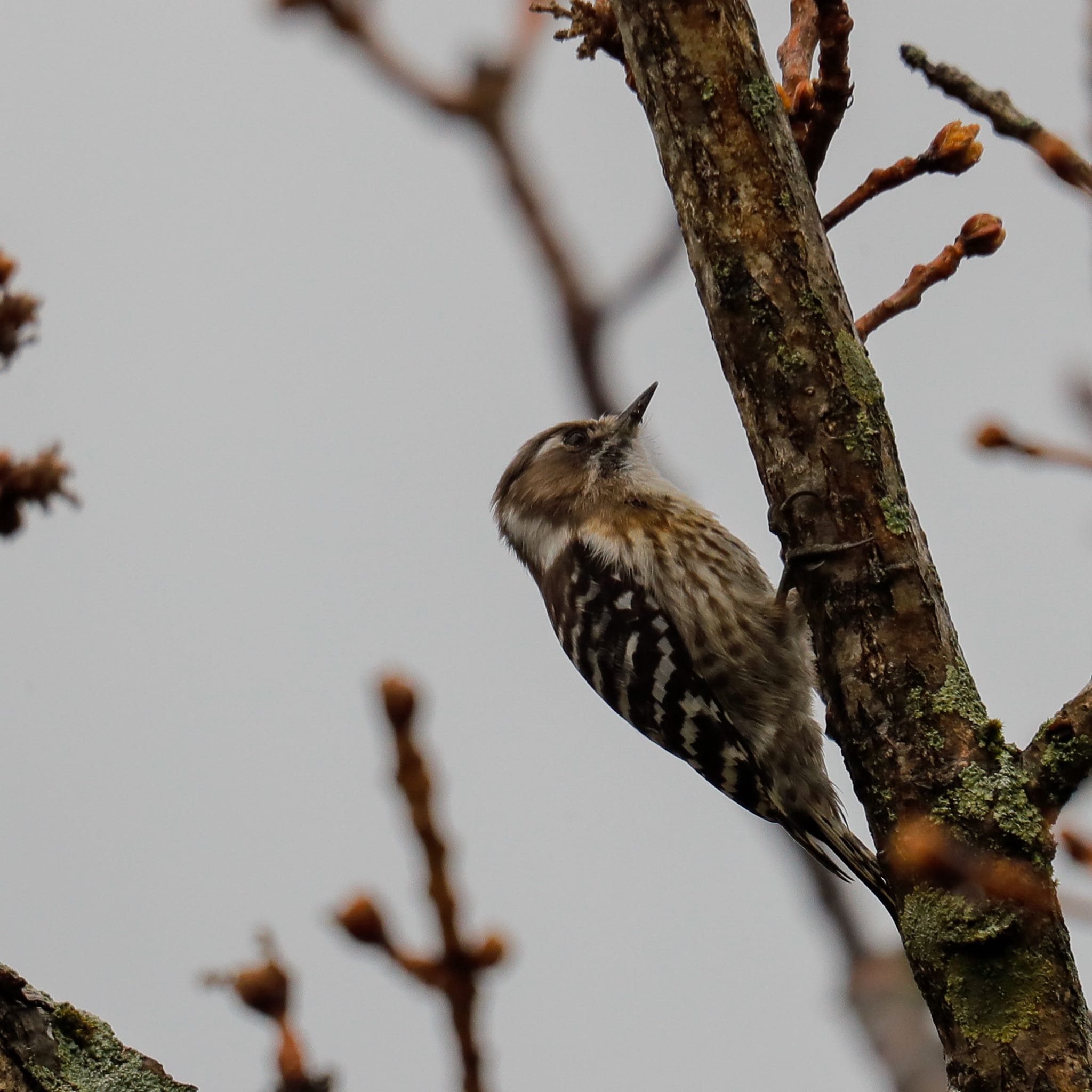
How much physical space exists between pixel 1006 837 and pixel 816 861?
110 inches

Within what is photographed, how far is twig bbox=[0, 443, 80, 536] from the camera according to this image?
2600 mm

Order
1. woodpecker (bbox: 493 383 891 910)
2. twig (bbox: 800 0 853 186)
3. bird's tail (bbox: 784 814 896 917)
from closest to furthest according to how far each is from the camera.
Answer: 1. twig (bbox: 800 0 853 186)
2. bird's tail (bbox: 784 814 896 917)
3. woodpecker (bbox: 493 383 891 910)

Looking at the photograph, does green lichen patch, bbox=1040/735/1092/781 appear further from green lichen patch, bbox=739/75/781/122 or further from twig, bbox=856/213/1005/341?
green lichen patch, bbox=739/75/781/122

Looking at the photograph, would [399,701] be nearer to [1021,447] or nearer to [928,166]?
[1021,447]

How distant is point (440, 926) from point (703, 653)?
4567 millimetres

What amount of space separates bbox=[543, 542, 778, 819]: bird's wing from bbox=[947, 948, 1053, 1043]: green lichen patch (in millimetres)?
2813

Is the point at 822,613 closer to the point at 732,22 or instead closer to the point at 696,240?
the point at 696,240

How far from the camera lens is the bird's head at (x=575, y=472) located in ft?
20.8

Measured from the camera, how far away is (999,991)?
107 inches

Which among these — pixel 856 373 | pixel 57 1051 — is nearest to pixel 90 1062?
pixel 57 1051

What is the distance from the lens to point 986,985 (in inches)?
108

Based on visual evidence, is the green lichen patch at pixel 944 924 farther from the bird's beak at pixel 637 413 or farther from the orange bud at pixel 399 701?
the bird's beak at pixel 637 413

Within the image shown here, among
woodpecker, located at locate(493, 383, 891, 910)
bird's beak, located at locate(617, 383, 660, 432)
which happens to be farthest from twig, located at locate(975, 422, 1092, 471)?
bird's beak, located at locate(617, 383, 660, 432)

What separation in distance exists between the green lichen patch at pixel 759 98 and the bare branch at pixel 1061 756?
4.67 feet
